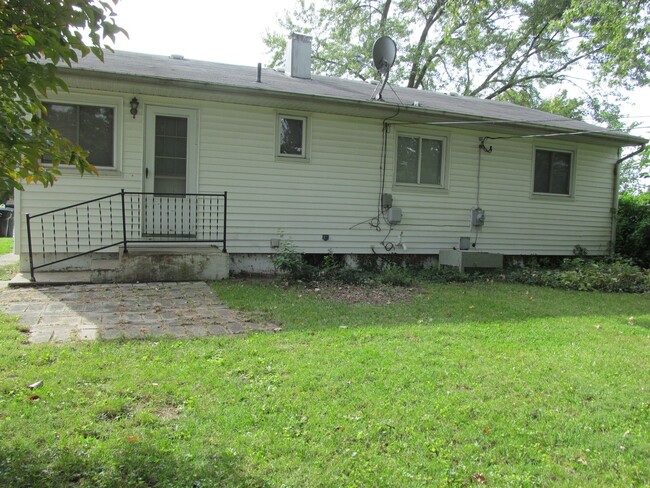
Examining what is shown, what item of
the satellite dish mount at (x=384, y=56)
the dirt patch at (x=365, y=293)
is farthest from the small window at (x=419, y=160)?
the dirt patch at (x=365, y=293)

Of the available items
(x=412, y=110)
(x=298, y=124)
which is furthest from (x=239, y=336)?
(x=412, y=110)

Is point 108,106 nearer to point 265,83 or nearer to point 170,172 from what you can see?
point 170,172

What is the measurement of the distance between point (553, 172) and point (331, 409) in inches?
398

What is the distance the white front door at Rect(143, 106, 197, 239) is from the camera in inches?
317

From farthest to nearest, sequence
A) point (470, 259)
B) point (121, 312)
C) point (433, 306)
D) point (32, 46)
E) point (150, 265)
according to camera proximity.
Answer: point (470, 259) → point (150, 265) → point (433, 306) → point (121, 312) → point (32, 46)

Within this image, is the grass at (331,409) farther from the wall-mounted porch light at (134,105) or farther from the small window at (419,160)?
the small window at (419,160)

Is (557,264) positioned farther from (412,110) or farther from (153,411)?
(153,411)

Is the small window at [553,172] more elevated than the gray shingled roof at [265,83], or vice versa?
the gray shingled roof at [265,83]

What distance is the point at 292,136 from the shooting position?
886cm

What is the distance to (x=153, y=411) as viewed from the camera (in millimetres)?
2889

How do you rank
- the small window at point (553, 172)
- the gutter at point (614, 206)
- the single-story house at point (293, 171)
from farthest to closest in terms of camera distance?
1. the gutter at point (614, 206)
2. the small window at point (553, 172)
3. the single-story house at point (293, 171)

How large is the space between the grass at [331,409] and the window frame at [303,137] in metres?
4.50

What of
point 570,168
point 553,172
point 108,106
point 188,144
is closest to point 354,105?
point 188,144

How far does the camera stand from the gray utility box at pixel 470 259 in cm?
928
